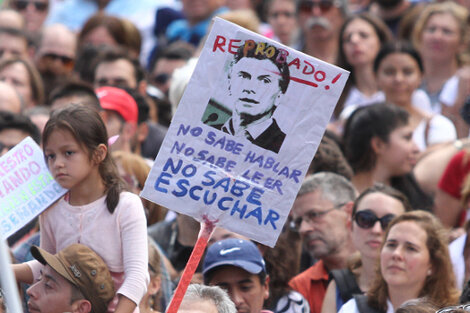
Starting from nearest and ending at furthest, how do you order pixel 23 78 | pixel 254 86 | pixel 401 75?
1. pixel 254 86
2. pixel 401 75
3. pixel 23 78

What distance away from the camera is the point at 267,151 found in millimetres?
4824

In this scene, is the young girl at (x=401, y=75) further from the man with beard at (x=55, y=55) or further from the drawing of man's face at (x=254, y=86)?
the drawing of man's face at (x=254, y=86)

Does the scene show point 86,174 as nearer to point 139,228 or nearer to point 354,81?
point 139,228

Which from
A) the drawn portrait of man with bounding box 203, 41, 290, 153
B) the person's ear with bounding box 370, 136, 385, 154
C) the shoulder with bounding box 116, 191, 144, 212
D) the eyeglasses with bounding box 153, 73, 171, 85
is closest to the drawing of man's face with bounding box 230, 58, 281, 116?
the drawn portrait of man with bounding box 203, 41, 290, 153

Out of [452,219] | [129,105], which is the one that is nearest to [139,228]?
[129,105]

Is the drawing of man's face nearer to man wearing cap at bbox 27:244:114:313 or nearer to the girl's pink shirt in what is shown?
the girl's pink shirt

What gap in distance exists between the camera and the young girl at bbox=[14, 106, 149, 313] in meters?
4.93

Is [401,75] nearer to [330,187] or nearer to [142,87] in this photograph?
[142,87]

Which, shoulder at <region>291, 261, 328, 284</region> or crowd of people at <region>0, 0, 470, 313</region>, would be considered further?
shoulder at <region>291, 261, 328, 284</region>

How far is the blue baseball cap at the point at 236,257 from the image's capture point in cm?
569

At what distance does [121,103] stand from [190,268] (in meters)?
3.19

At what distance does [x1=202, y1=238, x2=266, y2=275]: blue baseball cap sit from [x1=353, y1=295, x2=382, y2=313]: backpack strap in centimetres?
58

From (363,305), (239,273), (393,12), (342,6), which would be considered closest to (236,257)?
(239,273)

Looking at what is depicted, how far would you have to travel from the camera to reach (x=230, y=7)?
40.1 feet
